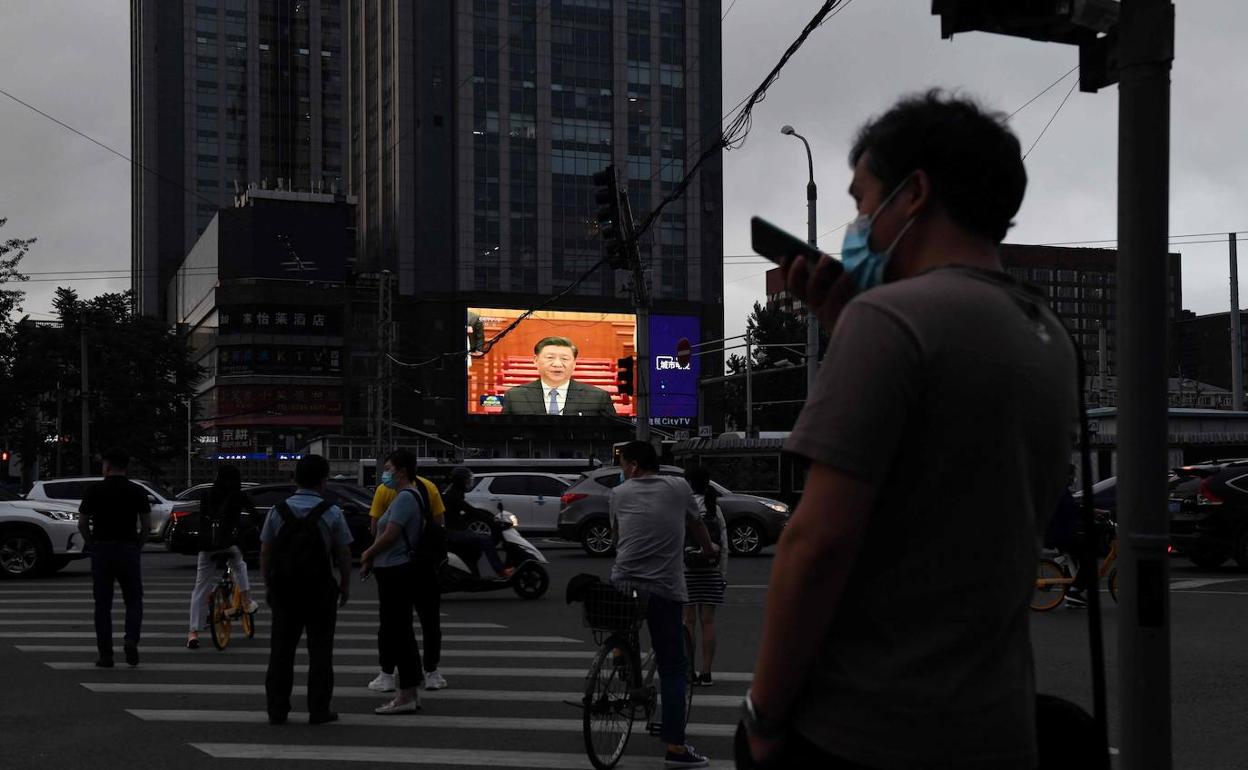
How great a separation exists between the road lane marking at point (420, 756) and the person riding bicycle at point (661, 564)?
35cm

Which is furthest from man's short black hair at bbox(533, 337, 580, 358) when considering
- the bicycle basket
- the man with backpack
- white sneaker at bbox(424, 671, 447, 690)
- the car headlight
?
the bicycle basket

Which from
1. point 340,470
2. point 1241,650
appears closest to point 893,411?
point 1241,650

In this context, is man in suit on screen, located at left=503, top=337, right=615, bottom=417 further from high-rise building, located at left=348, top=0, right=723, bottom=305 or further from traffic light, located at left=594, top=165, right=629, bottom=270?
traffic light, located at left=594, top=165, right=629, bottom=270

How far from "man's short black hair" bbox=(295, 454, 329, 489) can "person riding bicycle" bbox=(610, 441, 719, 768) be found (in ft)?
7.94

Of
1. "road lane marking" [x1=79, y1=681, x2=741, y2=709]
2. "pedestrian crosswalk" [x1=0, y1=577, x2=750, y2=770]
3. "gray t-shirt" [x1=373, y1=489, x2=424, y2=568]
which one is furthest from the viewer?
"road lane marking" [x1=79, y1=681, x2=741, y2=709]

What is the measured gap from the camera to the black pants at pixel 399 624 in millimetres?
9516

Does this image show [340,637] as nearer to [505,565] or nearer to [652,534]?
[505,565]

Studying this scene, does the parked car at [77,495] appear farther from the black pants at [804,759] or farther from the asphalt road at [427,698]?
the black pants at [804,759]

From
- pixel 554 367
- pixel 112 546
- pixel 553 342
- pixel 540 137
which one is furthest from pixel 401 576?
pixel 540 137

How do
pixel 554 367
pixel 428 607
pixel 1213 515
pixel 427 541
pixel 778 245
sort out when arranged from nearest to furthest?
pixel 778 245 < pixel 427 541 < pixel 428 607 < pixel 1213 515 < pixel 554 367

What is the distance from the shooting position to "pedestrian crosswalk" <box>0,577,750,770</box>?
26.9 feet

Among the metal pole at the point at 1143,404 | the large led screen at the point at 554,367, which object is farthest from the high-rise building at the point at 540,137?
the metal pole at the point at 1143,404

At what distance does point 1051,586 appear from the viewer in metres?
16.3

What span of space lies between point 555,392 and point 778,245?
9789 cm
